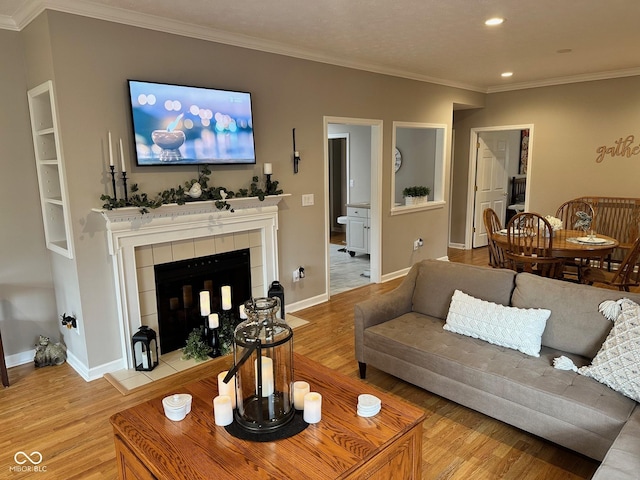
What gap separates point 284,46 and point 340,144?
523 centimetres

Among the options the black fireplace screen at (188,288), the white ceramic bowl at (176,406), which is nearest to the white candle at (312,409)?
the white ceramic bowl at (176,406)

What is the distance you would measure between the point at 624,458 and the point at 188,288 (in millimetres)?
3071

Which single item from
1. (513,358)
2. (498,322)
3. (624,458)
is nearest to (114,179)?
(498,322)

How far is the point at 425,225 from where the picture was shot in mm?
6207

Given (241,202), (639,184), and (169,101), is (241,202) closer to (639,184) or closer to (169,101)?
(169,101)

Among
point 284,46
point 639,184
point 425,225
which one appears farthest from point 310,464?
point 639,184

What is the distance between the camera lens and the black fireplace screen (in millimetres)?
3562

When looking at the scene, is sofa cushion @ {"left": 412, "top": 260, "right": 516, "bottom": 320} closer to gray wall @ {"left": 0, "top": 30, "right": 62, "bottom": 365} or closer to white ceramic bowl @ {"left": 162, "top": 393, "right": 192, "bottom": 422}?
white ceramic bowl @ {"left": 162, "top": 393, "right": 192, "bottom": 422}

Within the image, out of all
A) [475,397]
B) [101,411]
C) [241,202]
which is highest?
[241,202]

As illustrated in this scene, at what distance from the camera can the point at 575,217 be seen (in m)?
5.72

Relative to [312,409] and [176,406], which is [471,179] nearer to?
[312,409]

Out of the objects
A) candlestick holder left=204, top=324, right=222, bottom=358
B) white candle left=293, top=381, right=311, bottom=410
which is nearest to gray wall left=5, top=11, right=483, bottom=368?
candlestick holder left=204, top=324, right=222, bottom=358

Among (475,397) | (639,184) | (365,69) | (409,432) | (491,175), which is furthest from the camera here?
(491,175)

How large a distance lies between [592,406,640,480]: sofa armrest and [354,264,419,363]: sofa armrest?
1.55 m
